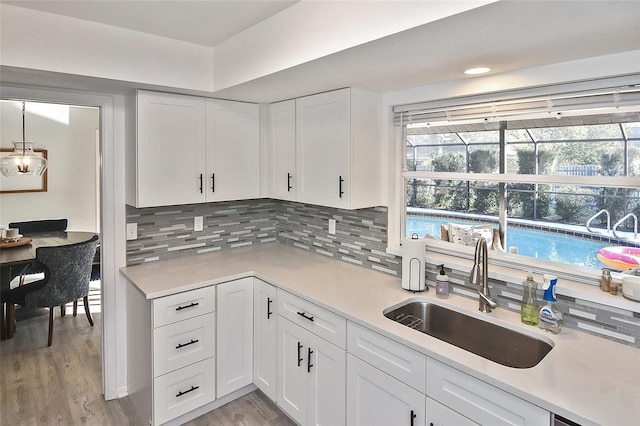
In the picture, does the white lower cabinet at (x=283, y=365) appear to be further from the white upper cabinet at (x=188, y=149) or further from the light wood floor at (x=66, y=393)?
the white upper cabinet at (x=188, y=149)

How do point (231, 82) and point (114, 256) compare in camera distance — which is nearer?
point (231, 82)

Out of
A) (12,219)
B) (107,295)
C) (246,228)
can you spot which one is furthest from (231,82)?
(12,219)

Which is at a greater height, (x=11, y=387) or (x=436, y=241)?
(x=436, y=241)

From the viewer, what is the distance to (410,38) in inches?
54.8

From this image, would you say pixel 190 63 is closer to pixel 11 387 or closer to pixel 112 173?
pixel 112 173

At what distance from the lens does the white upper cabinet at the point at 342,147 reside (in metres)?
2.28

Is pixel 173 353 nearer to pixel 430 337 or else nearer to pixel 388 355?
pixel 388 355

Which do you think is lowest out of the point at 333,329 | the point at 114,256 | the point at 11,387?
the point at 11,387

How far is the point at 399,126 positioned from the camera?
7.95ft

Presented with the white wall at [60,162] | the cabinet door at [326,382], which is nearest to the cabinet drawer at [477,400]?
the cabinet door at [326,382]

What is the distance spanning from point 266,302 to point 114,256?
108cm

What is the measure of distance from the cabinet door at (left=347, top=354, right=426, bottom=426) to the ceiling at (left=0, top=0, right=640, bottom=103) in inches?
53.4

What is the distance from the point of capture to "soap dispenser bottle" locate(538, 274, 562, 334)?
1623 mm

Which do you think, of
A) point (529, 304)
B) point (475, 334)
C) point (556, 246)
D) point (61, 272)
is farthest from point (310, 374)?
point (61, 272)
